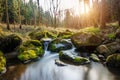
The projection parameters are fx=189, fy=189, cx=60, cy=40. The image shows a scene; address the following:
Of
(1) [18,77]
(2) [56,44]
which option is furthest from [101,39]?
(1) [18,77]

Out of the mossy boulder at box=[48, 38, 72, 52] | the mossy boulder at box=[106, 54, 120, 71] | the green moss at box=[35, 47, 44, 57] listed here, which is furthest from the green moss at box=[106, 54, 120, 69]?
the green moss at box=[35, 47, 44, 57]

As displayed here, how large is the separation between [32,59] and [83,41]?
4710mm

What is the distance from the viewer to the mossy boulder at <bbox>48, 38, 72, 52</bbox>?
17047mm

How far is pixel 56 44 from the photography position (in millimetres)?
17375

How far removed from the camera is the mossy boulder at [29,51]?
14586mm

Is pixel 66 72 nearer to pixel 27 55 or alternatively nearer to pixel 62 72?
pixel 62 72

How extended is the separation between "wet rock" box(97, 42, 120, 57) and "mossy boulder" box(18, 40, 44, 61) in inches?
195

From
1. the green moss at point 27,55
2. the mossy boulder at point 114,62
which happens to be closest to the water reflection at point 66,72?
the mossy boulder at point 114,62

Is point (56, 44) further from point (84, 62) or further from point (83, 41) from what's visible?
point (84, 62)

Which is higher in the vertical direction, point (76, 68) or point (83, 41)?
point (83, 41)

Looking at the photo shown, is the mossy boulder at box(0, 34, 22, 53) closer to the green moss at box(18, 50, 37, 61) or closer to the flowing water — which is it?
the green moss at box(18, 50, 37, 61)

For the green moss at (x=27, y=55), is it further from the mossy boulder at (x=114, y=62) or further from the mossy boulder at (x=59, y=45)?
the mossy boulder at (x=114, y=62)

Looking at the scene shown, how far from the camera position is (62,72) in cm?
1182

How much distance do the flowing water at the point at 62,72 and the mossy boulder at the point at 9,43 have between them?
344cm
